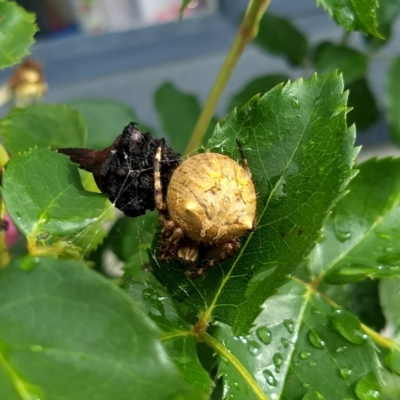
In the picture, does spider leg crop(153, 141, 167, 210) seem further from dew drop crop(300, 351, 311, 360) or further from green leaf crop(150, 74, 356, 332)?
dew drop crop(300, 351, 311, 360)

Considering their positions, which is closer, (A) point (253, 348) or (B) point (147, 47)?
(A) point (253, 348)

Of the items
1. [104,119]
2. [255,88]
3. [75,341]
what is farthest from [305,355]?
[255,88]

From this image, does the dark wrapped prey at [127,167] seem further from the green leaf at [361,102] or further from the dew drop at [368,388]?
the green leaf at [361,102]

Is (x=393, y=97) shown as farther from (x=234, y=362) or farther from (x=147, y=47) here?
(x=147, y=47)

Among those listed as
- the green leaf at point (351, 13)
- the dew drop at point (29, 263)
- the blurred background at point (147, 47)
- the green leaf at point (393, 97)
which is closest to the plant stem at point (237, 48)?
the green leaf at point (351, 13)

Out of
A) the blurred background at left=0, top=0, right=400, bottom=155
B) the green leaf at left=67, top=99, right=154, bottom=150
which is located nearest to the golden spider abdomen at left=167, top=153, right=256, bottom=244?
the green leaf at left=67, top=99, right=154, bottom=150
